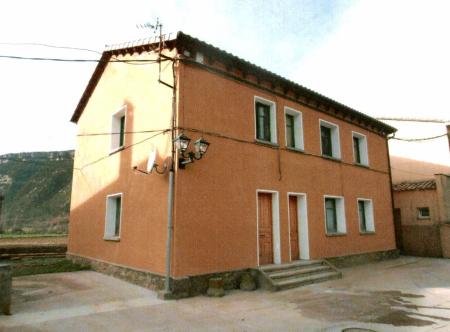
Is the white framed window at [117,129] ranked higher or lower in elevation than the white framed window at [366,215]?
higher

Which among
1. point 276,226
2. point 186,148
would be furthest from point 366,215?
point 186,148

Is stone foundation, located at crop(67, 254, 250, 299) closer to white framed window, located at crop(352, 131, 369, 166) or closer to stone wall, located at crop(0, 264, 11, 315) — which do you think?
stone wall, located at crop(0, 264, 11, 315)

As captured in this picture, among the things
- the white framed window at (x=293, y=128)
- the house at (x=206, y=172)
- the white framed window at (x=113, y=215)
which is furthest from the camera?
the white framed window at (x=293, y=128)

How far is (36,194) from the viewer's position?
2250 inches

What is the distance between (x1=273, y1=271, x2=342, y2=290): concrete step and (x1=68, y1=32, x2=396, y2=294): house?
968mm

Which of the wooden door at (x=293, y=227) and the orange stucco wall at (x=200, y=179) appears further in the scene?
the wooden door at (x=293, y=227)

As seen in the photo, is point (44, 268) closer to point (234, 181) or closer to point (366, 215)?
point (234, 181)

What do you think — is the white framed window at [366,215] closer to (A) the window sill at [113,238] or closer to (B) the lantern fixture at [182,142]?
(B) the lantern fixture at [182,142]

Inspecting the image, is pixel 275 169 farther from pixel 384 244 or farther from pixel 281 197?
pixel 384 244

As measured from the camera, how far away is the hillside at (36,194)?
47.0 meters

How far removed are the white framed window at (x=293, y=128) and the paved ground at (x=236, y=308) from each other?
4.96 m

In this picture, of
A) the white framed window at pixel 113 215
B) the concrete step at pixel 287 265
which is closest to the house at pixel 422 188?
the concrete step at pixel 287 265

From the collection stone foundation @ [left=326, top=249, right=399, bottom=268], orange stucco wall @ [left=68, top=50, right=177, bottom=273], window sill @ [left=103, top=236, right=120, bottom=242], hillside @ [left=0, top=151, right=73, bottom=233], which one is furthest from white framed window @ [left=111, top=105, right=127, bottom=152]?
hillside @ [left=0, top=151, right=73, bottom=233]

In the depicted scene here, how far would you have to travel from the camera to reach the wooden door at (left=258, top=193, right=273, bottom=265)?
32.7 ft
